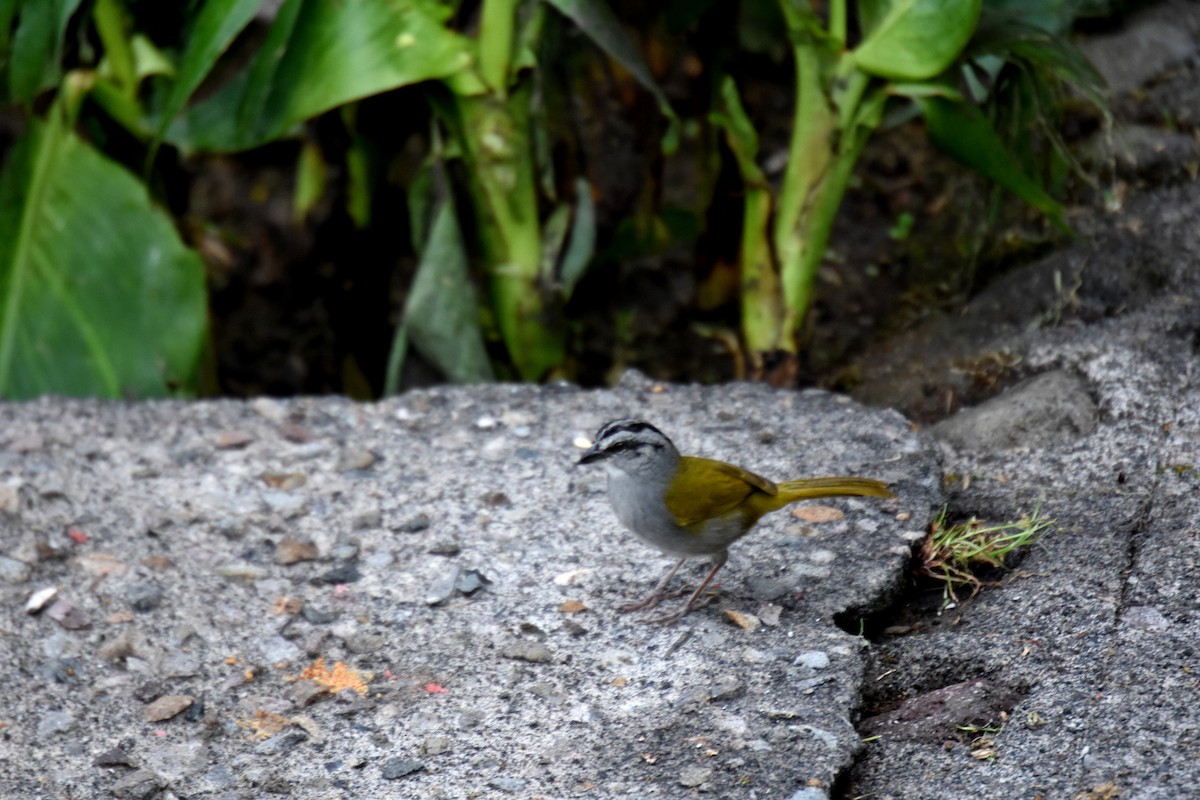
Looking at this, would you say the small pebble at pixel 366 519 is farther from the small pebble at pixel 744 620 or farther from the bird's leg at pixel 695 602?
the small pebble at pixel 744 620

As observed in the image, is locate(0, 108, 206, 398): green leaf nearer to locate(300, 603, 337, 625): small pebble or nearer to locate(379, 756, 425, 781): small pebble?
locate(300, 603, 337, 625): small pebble

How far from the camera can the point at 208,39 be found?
406 cm

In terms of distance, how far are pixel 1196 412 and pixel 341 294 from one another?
3.28m

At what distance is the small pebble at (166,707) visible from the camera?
2.96m

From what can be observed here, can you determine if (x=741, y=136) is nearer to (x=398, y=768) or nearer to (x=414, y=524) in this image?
(x=414, y=524)

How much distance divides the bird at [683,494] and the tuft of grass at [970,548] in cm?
22

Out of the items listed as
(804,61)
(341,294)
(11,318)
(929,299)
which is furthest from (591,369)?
(11,318)

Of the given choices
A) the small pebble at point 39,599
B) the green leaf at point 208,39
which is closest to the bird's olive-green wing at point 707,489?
the small pebble at point 39,599

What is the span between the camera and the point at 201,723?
2951 millimetres

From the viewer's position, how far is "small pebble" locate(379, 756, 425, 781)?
2760 mm

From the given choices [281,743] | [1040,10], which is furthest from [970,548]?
[1040,10]

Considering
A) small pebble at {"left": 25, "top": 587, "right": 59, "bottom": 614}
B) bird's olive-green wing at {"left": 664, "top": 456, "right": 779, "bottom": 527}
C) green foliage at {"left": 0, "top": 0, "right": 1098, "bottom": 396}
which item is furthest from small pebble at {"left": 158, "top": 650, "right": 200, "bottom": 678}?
green foliage at {"left": 0, "top": 0, "right": 1098, "bottom": 396}

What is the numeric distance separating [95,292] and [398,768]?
2.62m

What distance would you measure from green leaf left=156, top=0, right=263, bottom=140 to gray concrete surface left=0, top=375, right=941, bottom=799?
1.03 m
